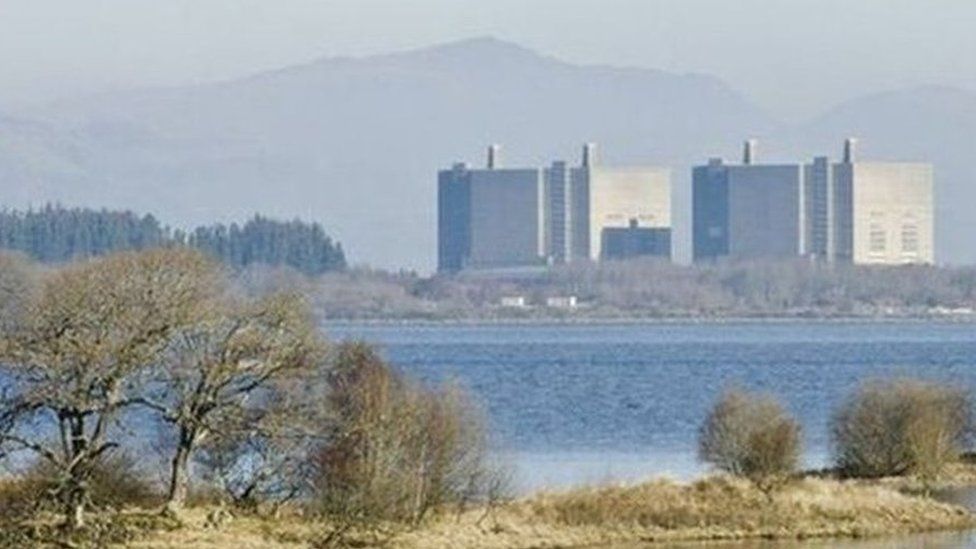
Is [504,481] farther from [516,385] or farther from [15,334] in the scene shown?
[516,385]

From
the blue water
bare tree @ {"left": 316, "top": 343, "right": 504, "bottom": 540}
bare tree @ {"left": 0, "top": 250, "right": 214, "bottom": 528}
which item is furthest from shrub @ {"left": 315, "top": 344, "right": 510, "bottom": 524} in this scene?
the blue water

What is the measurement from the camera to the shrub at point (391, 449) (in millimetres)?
42562

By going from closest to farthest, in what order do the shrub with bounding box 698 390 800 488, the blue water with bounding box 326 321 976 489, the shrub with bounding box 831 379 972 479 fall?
the shrub with bounding box 698 390 800 488, the shrub with bounding box 831 379 972 479, the blue water with bounding box 326 321 976 489

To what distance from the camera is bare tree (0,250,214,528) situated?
40875 mm

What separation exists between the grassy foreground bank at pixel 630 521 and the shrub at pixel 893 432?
13.1ft

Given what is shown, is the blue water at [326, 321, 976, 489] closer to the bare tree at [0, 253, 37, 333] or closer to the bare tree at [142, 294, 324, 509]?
the bare tree at [0, 253, 37, 333]

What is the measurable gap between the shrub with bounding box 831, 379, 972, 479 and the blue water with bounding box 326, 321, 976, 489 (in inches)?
116

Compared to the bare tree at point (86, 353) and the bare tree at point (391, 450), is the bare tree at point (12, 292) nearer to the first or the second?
the bare tree at point (86, 353)

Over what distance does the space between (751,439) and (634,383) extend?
61.0 metres

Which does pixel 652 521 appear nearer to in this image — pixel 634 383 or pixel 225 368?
pixel 225 368

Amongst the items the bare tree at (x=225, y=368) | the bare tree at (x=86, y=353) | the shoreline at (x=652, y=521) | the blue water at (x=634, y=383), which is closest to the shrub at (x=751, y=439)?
the shoreline at (x=652, y=521)

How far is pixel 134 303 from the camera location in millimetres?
41688

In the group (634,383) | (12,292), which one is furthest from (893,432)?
(634,383)

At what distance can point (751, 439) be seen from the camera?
49938 millimetres
